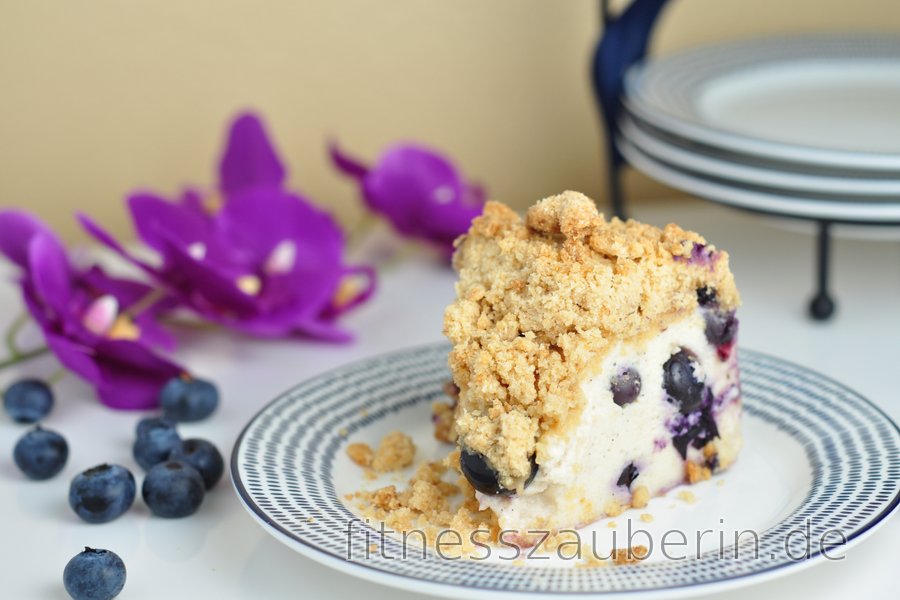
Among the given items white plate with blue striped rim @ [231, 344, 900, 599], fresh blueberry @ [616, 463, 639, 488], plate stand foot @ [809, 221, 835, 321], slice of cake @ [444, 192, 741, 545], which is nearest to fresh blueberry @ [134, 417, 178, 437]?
white plate with blue striped rim @ [231, 344, 900, 599]

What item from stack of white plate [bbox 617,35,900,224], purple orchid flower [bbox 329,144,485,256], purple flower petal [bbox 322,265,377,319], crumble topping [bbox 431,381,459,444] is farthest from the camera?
purple orchid flower [bbox 329,144,485,256]

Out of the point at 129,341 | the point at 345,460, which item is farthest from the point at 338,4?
the point at 345,460

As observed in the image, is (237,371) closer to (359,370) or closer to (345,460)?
(359,370)

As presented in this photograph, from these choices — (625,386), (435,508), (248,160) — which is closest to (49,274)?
(248,160)

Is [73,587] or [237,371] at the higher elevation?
[73,587]

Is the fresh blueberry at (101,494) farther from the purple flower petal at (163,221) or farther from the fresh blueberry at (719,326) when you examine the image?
the fresh blueberry at (719,326)

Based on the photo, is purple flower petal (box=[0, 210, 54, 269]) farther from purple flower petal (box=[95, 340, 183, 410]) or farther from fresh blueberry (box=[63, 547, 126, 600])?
fresh blueberry (box=[63, 547, 126, 600])
